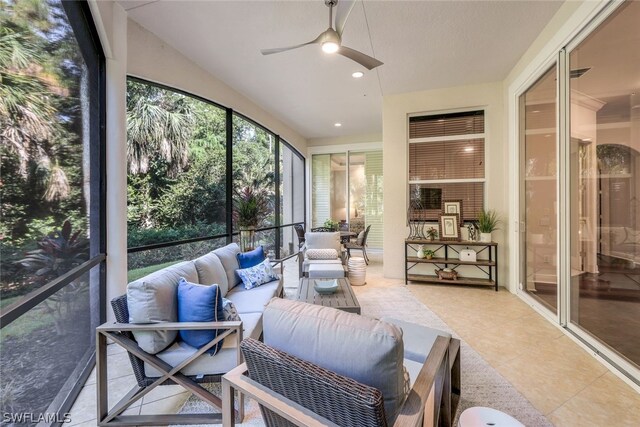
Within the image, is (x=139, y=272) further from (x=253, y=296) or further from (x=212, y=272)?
(x=253, y=296)

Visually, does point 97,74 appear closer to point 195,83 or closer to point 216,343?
point 195,83

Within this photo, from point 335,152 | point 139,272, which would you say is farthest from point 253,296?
point 335,152

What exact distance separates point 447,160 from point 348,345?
474 cm

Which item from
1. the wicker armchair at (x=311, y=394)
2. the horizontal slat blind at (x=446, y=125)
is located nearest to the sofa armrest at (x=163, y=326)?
the wicker armchair at (x=311, y=394)

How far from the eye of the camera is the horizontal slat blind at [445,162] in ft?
15.6

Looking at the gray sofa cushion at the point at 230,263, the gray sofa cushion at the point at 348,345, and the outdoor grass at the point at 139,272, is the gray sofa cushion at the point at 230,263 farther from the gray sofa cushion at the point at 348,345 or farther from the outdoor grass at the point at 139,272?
the gray sofa cushion at the point at 348,345

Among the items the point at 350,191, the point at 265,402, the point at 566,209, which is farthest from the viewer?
the point at 350,191

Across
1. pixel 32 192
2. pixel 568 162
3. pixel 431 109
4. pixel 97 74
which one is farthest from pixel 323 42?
pixel 431 109

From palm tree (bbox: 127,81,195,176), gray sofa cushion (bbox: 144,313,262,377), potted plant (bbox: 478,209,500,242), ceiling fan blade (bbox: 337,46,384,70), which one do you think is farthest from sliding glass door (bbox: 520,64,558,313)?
palm tree (bbox: 127,81,195,176)

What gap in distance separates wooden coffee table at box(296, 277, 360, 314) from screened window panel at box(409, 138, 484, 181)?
114 inches

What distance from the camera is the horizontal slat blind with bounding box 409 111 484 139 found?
15.6ft

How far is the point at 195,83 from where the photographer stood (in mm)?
3748

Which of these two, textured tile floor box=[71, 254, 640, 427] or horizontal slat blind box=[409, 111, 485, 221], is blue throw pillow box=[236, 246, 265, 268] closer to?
textured tile floor box=[71, 254, 640, 427]

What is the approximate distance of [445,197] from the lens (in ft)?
16.2
